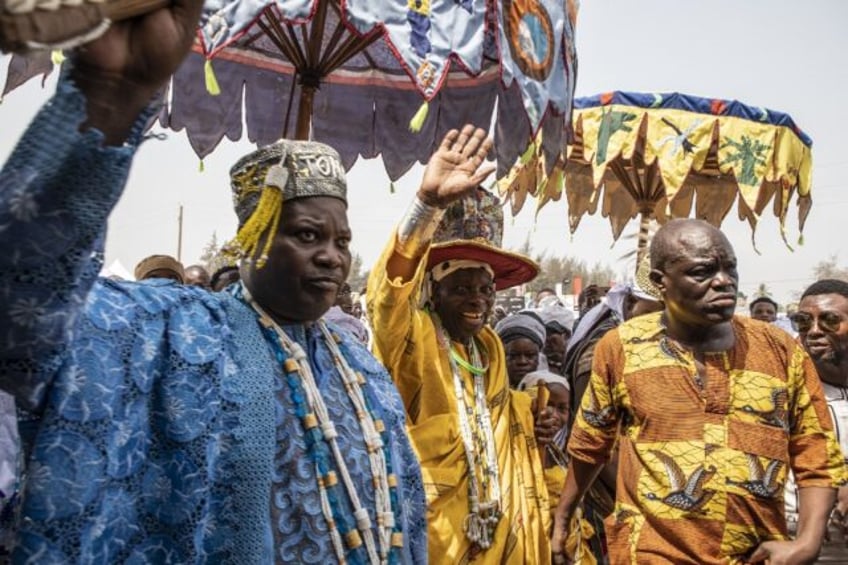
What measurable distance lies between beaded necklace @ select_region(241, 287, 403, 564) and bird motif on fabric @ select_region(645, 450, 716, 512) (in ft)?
4.31

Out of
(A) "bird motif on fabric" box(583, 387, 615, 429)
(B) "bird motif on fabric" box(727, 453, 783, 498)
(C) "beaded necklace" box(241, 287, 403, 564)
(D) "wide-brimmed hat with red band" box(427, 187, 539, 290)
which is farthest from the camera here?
(D) "wide-brimmed hat with red band" box(427, 187, 539, 290)

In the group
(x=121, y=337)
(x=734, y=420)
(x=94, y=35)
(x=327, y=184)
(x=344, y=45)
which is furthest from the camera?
(x=344, y=45)

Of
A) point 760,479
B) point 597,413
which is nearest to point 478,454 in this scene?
point 597,413

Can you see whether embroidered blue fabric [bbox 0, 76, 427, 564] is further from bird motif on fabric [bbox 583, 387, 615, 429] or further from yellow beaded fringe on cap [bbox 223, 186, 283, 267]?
bird motif on fabric [bbox 583, 387, 615, 429]

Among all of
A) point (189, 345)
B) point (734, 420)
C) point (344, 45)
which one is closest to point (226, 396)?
point (189, 345)

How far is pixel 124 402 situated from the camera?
150cm

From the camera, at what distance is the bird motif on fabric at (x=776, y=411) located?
2.94 metres

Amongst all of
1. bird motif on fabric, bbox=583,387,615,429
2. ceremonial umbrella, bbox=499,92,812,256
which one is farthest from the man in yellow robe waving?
ceremonial umbrella, bbox=499,92,812,256

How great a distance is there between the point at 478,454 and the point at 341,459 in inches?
55.3

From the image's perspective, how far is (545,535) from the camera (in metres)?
3.41

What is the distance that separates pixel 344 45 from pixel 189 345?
435 centimetres

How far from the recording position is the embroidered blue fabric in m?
1.08

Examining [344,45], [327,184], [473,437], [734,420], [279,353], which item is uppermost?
[344,45]

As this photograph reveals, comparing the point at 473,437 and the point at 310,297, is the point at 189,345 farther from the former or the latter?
the point at 473,437
